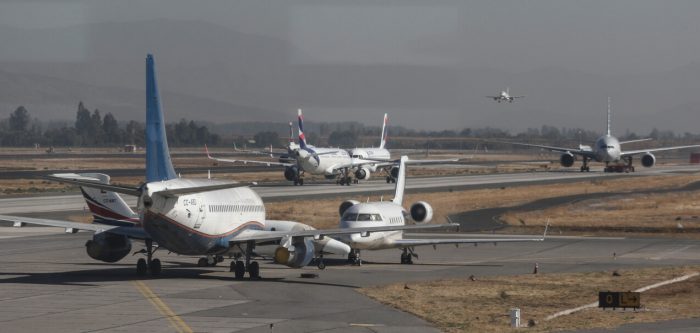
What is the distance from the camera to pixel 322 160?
13725 cm

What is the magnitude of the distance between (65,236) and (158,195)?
31.4 m

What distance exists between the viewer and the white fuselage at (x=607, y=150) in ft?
542

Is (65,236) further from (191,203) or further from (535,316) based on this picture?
(535,316)

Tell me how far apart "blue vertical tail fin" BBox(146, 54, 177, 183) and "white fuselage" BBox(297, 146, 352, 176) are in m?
84.3

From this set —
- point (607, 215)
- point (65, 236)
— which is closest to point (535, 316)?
point (65, 236)

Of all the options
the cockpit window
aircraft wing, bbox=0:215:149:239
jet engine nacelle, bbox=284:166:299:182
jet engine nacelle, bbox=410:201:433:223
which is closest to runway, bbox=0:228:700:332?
aircraft wing, bbox=0:215:149:239

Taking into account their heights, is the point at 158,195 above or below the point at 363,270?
above

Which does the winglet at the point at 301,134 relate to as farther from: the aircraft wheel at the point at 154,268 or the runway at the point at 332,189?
the aircraft wheel at the point at 154,268

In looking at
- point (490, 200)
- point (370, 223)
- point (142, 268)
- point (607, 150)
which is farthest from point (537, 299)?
point (607, 150)

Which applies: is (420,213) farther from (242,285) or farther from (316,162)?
(316,162)

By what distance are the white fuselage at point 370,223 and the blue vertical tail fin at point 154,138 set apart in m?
11.4

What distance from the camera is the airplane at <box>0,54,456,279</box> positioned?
45938 mm

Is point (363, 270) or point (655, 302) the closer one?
point (655, 302)

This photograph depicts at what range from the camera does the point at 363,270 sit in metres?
54.5
